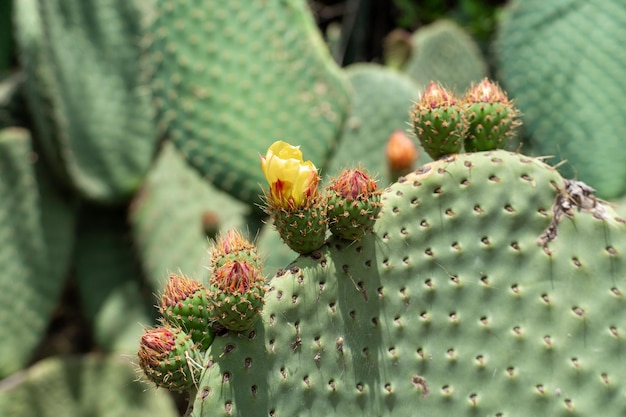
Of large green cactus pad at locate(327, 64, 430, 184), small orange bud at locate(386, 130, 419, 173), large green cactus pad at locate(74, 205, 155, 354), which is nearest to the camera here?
small orange bud at locate(386, 130, 419, 173)

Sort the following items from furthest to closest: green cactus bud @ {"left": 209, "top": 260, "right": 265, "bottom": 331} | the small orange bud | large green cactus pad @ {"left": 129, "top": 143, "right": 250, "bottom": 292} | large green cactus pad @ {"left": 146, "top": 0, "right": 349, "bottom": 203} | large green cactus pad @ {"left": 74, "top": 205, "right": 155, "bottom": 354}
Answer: large green cactus pad @ {"left": 74, "top": 205, "right": 155, "bottom": 354} < large green cactus pad @ {"left": 129, "top": 143, "right": 250, "bottom": 292} < large green cactus pad @ {"left": 146, "top": 0, "right": 349, "bottom": 203} < the small orange bud < green cactus bud @ {"left": 209, "top": 260, "right": 265, "bottom": 331}

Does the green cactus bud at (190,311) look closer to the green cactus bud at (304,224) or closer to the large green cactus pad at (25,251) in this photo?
the green cactus bud at (304,224)

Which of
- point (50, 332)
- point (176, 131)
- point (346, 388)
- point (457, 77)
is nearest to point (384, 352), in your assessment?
point (346, 388)

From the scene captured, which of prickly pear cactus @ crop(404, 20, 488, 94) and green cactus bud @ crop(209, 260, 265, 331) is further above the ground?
green cactus bud @ crop(209, 260, 265, 331)

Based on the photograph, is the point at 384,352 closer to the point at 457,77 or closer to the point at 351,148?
the point at 351,148

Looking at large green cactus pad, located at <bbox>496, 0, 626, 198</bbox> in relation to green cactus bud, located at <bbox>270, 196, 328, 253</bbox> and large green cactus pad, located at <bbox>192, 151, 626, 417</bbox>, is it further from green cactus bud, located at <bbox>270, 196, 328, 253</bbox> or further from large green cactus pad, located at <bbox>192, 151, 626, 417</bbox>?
green cactus bud, located at <bbox>270, 196, 328, 253</bbox>

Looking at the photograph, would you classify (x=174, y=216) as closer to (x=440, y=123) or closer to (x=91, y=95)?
(x=91, y=95)

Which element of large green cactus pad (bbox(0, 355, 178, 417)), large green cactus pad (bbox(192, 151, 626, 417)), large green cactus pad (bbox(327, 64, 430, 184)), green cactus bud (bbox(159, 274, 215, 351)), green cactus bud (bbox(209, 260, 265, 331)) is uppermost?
green cactus bud (bbox(209, 260, 265, 331))

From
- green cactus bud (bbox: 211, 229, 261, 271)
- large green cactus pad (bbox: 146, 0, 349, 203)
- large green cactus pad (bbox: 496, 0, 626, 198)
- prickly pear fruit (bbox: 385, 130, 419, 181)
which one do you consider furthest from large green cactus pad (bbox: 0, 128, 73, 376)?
green cactus bud (bbox: 211, 229, 261, 271)
